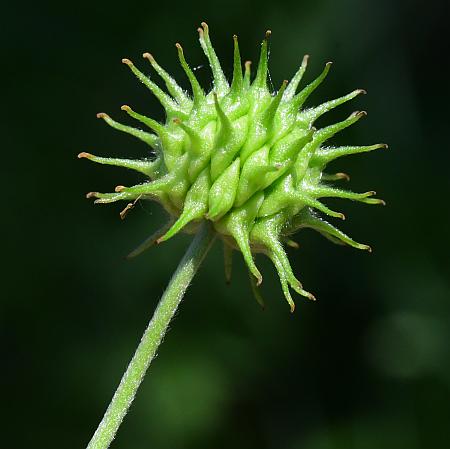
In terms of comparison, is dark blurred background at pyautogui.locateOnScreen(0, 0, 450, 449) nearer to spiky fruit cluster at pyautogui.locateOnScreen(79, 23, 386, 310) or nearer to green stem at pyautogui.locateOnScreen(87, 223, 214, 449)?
spiky fruit cluster at pyautogui.locateOnScreen(79, 23, 386, 310)

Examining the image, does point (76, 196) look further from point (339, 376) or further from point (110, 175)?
point (339, 376)

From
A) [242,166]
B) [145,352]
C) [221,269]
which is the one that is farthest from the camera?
[221,269]

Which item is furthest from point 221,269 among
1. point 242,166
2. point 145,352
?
point 145,352

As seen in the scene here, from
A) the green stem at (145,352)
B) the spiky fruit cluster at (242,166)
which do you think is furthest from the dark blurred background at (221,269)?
the green stem at (145,352)

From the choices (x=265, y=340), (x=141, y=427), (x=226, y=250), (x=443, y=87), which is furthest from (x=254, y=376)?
(x=226, y=250)

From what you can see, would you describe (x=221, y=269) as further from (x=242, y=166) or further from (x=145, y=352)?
(x=145, y=352)

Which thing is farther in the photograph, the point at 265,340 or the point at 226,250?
the point at 265,340

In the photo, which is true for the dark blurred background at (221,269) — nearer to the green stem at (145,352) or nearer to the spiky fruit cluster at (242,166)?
the spiky fruit cluster at (242,166)
